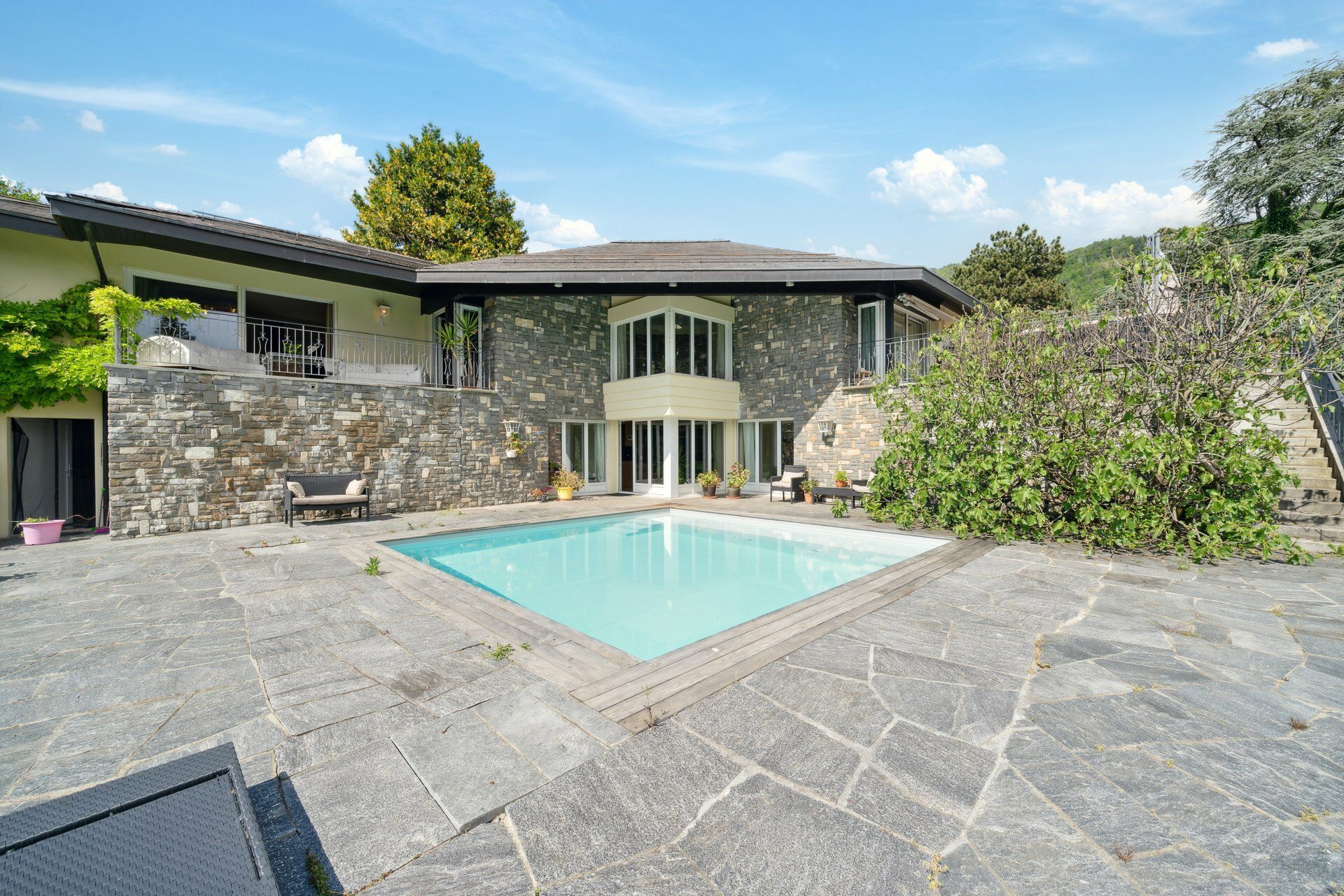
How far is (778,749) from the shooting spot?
233 centimetres

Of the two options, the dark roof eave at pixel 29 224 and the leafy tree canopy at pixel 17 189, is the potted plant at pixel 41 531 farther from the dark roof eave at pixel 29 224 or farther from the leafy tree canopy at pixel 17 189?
the leafy tree canopy at pixel 17 189

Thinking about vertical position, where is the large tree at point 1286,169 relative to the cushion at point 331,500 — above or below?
above

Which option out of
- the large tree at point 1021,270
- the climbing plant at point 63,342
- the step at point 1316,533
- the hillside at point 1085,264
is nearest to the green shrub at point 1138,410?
the step at point 1316,533

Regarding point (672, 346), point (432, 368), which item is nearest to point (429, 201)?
point (432, 368)

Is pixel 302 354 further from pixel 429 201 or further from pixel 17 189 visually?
pixel 17 189

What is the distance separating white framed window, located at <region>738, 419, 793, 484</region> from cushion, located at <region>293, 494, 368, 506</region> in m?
8.89

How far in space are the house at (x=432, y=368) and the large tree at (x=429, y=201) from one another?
7.45 meters

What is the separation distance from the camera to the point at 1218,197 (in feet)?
50.6

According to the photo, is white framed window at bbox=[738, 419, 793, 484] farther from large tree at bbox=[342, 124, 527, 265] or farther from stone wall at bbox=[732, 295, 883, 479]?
large tree at bbox=[342, 124, 527, 265]

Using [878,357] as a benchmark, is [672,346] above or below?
above

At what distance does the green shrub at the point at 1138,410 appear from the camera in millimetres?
5555

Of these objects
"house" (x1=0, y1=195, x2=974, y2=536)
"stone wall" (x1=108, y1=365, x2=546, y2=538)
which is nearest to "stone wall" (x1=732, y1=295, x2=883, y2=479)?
"house" (x1=0, y1=195, x2=974, y2=536)

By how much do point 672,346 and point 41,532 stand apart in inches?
439

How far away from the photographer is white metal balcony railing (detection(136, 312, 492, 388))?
339 inches
